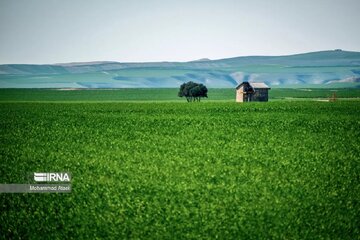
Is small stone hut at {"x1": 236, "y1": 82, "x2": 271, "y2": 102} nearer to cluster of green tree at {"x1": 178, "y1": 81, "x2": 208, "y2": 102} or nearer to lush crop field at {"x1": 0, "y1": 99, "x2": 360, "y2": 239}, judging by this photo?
cluster of green tree at {"x1": 178, "y1": 81, "x2": 208, "y2": 102}

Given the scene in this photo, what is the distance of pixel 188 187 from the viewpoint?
42.0ft

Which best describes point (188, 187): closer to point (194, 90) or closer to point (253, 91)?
point (253, 91)

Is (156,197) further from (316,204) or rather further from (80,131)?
(80,131)

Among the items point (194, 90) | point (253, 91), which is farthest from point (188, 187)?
point (194, 90)

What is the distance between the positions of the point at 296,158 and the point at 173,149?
17.7 ft

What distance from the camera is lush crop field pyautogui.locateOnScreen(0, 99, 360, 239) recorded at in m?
10.1

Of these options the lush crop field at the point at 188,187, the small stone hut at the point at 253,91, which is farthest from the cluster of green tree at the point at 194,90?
the lush crop field at the point at 188,187

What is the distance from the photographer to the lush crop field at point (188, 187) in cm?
1009

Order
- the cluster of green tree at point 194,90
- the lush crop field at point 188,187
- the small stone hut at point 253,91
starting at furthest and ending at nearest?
the cluster of green tree at point 194,90 < the small stone hut at point 253,91 < the lush crop field at point 188,187

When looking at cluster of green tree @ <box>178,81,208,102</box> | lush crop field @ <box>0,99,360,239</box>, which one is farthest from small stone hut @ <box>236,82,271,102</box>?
lush crop field @ <box>0,99,360,239</box>

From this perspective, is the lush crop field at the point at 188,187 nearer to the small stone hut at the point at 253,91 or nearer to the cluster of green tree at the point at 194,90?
the small stone hut at the point at 253,91

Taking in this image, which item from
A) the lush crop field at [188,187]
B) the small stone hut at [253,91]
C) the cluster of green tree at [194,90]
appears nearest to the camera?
the lush crop field at [188,187]

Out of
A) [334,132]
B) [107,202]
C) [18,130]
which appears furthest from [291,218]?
[18,130]

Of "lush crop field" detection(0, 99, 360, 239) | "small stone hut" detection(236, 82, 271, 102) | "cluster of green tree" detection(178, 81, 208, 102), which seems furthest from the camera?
"cluster of green tree" detection(178, 81, 208, 102)
